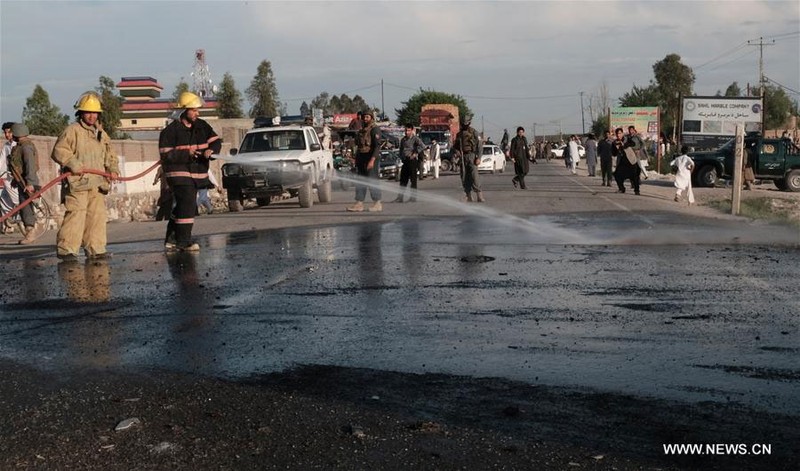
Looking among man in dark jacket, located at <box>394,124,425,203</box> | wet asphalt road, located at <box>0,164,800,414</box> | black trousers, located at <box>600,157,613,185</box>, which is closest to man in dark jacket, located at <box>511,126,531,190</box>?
black trousers, located at <box>600,157,613,185</box>

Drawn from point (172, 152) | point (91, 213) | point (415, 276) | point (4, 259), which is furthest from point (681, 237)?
point (4, 259)

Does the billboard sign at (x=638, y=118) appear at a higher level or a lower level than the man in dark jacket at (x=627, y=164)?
higher

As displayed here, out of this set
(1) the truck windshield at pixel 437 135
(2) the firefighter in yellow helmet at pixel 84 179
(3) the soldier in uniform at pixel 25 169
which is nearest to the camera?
(2) the firefighter in yellow helmet at pixel 84 179

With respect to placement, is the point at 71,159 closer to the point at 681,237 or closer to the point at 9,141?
the point at 9,141

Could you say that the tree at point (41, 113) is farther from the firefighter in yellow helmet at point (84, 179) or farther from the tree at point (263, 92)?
the firefighter in yellow helmet at point (84, 179)

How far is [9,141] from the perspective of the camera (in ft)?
53.2

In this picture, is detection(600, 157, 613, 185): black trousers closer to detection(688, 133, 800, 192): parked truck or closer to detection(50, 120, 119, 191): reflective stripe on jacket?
detection(688, 133, 800, 192): parked truck

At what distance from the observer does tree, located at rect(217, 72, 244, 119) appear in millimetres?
88375

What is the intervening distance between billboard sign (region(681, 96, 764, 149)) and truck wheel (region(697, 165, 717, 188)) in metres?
10.6

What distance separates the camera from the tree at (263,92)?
87.5 m

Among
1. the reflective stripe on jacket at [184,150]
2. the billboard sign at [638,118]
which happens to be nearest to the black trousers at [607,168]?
the reflective stripe on jacket at [184,150]

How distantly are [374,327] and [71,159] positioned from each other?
6.42 m

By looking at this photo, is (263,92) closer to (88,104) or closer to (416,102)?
(416,102)

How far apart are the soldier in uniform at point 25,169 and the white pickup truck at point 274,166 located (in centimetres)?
648
